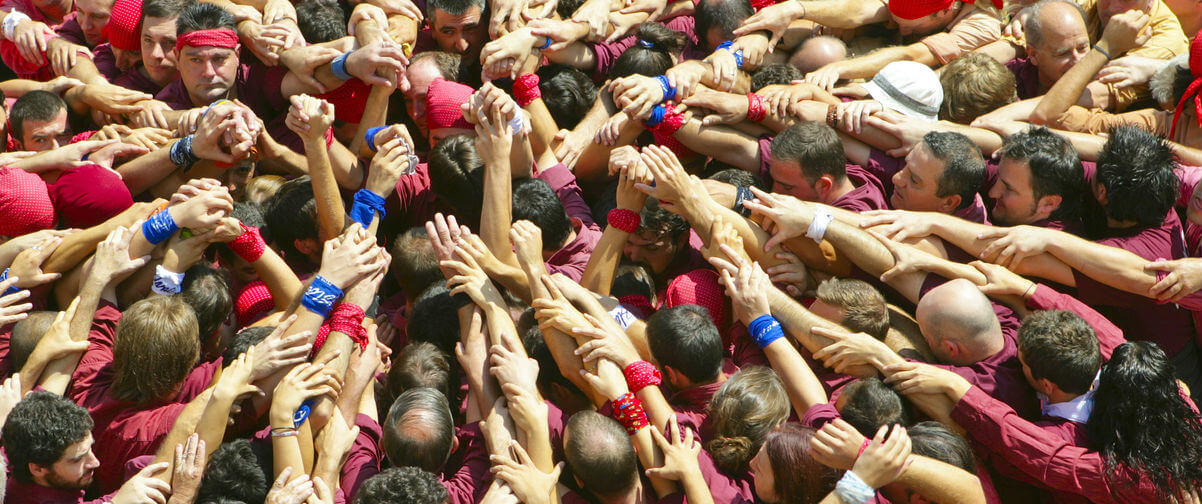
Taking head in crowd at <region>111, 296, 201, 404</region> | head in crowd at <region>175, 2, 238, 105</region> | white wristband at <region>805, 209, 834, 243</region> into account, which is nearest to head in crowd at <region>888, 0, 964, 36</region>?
white wristband at <region>805, 209, 834, 243</region>

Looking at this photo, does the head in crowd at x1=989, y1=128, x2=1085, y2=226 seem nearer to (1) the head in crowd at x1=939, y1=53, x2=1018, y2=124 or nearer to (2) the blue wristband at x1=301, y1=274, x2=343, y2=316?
(1) the head in crowd at x1=939, y1=53, x2=1018, y2=124

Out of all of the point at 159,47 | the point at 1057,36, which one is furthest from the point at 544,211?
the point at 1057,36

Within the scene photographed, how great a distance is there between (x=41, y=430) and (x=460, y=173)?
7.84 ft

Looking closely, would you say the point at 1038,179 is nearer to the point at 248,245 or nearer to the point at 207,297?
the point at 248,245

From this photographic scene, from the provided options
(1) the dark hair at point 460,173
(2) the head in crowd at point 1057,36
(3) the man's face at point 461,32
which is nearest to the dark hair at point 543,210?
(1) the dark hair at point 460,173

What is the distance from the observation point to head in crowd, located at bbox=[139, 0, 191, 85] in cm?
636

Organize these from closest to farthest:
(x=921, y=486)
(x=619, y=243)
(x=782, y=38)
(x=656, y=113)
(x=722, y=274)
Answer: (x=921, y=486), (x=722, y=274), (x=619, y=243), (x=656, y=113), (x=782, y=38)

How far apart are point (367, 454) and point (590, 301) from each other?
1.27 meters

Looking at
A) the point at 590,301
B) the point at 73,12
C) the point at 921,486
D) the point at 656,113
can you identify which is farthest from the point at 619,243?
the point at 73,12

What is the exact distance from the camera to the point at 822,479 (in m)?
4.25

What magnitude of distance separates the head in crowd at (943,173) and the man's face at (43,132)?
4803mm

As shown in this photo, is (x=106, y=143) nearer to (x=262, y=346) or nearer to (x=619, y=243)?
(x=262, y=346)

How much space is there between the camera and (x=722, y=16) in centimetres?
708

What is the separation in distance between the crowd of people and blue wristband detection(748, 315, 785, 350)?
15 mm
